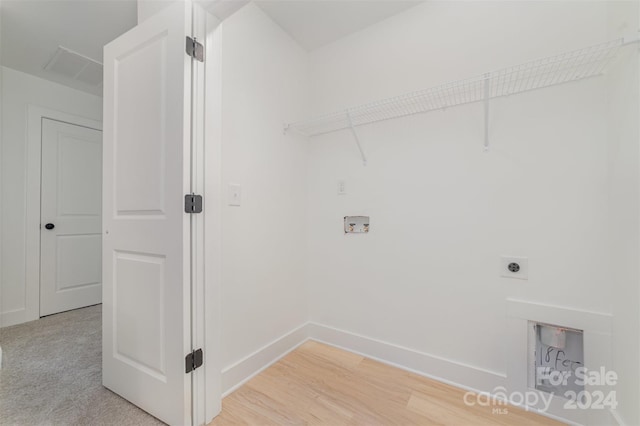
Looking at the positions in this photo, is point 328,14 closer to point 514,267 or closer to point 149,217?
point 149,217

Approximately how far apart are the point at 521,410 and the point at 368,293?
993mm

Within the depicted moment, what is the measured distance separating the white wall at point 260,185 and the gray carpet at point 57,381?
62 centimetres

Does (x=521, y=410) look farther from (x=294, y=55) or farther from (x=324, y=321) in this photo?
(x=294, y=55)

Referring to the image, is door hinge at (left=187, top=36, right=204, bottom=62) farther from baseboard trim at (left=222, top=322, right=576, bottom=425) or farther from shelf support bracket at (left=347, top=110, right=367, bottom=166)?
baseboard trim at (left=222, top=322, right=576, bottom=425)

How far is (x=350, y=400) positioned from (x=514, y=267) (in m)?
1.16

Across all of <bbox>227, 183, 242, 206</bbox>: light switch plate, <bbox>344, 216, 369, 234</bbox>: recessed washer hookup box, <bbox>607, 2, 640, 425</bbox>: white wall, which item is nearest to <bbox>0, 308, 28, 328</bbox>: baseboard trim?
<bbox>227, 183, 242, 206</bbox>: light switch plate

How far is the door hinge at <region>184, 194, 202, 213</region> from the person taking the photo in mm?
1210

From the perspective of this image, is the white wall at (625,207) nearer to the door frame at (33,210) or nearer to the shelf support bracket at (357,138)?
the shelf support bracket at (357,138)

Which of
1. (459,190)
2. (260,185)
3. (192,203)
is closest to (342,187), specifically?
(260,185)

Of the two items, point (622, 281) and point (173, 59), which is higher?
point (173, 59)

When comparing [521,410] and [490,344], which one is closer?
[521,410]

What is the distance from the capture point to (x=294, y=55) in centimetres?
211

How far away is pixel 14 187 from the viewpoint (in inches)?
99.6

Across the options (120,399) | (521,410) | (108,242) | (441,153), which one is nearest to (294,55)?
(441,153)
